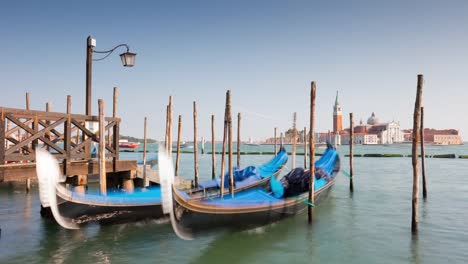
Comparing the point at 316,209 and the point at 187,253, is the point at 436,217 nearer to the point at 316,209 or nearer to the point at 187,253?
the point at 316,209

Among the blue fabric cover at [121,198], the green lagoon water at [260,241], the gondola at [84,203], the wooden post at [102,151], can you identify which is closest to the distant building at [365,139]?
the green lagoon water at [260,241]

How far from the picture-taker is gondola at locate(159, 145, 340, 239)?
639 cm

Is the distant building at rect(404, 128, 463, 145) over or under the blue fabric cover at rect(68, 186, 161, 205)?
over

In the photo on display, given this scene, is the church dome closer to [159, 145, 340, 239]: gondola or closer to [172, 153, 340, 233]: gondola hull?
[159, 145, 340, 239]: gondola

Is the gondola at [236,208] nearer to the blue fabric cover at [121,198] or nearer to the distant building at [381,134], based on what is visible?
the blue fabric cover at [121,198]

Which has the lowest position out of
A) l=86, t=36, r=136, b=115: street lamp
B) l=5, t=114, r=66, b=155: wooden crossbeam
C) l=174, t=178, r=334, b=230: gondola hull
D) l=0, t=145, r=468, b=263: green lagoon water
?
l=0, t=145, r=468, b=263: green lagoon water

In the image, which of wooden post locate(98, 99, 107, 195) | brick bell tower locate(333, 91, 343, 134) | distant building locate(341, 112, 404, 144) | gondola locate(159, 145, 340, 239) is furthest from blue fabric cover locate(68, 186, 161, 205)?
brick bell tower locate(333, 91, 343, 134)

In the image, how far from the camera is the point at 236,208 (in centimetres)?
739

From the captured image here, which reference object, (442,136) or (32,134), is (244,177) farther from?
(442,136)

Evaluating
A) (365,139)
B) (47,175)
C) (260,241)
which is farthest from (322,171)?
(365,139)

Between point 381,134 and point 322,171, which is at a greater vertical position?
point 381,134

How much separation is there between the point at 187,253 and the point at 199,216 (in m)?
0.72

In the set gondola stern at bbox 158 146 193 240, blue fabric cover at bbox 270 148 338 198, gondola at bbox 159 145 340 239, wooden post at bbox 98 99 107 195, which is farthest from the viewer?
blue fabric cover at bbox 270 148 338 198

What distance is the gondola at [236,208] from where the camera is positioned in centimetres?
639
